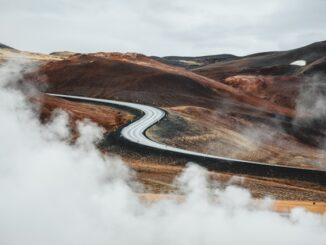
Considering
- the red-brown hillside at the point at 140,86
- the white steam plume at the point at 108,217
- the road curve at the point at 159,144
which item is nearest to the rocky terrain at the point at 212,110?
the red-brown hillside at the point at 140,86

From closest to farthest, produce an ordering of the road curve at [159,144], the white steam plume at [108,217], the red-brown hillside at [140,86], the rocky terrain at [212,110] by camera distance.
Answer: the white steam plume at [108,217], the road curve at [159,144], the rocky terrain at [212,110], the red-brown hillside at [140,86]

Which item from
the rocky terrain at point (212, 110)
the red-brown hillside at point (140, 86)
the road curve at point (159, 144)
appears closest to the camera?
the road curve at point (159, 144)

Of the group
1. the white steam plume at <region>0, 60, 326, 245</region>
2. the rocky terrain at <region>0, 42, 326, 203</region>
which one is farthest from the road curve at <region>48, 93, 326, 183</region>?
the white steam plume at <region>0, 60, 326, 245</region>

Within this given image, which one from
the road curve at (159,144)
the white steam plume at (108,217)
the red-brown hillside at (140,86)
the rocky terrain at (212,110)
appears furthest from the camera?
the red-brown hillside at (140,86)

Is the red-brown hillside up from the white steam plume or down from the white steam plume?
up

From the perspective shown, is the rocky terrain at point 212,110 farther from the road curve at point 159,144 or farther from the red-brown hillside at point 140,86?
the road curve at point 159,144

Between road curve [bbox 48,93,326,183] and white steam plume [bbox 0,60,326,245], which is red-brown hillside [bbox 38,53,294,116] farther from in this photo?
white steam plume [bbox 0,60,326,245]

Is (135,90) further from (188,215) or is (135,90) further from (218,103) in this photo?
(188,215)

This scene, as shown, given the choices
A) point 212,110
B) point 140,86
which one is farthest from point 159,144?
point 140,86

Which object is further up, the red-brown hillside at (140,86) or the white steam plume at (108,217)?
the red-brown hillside at (140,86)

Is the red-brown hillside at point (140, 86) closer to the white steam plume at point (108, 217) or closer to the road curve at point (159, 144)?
the road curve at point (159, 144)

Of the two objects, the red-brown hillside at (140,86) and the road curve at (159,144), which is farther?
the red-brown hillside at (140,86)
